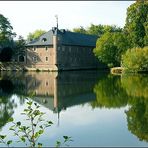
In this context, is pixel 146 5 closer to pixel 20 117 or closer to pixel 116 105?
pixel 116 105

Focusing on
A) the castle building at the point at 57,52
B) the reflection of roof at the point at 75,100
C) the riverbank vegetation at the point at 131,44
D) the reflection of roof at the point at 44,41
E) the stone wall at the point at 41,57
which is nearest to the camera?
the reflection of roof at the point at 75,100

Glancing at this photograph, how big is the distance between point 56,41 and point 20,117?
1870 inches

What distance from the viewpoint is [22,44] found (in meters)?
74.4

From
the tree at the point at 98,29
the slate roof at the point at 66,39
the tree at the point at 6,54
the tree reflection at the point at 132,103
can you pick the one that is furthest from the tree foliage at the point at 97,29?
the tree reflection at the point at 132,103

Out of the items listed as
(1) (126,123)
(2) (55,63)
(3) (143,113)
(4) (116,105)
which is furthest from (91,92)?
(2) (55,63)

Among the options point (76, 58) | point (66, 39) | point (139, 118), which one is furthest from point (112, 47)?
point (139, 118)

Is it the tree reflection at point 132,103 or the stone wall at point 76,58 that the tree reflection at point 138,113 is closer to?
the tree reflection at point 132,103

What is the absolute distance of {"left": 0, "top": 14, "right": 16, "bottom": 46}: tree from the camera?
73619 mm

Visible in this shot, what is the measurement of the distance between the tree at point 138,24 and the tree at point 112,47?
313 cm

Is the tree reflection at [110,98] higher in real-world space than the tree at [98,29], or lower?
lower

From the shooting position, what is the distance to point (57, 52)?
6681 centimetres

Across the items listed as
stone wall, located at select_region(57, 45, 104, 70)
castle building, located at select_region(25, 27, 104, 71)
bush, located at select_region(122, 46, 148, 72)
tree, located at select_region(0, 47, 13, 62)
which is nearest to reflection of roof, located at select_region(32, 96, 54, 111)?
bush, located at select_region(122, 46, 148, 72)

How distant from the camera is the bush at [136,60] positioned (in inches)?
2087

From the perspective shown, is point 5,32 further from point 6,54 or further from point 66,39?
point 66,39
